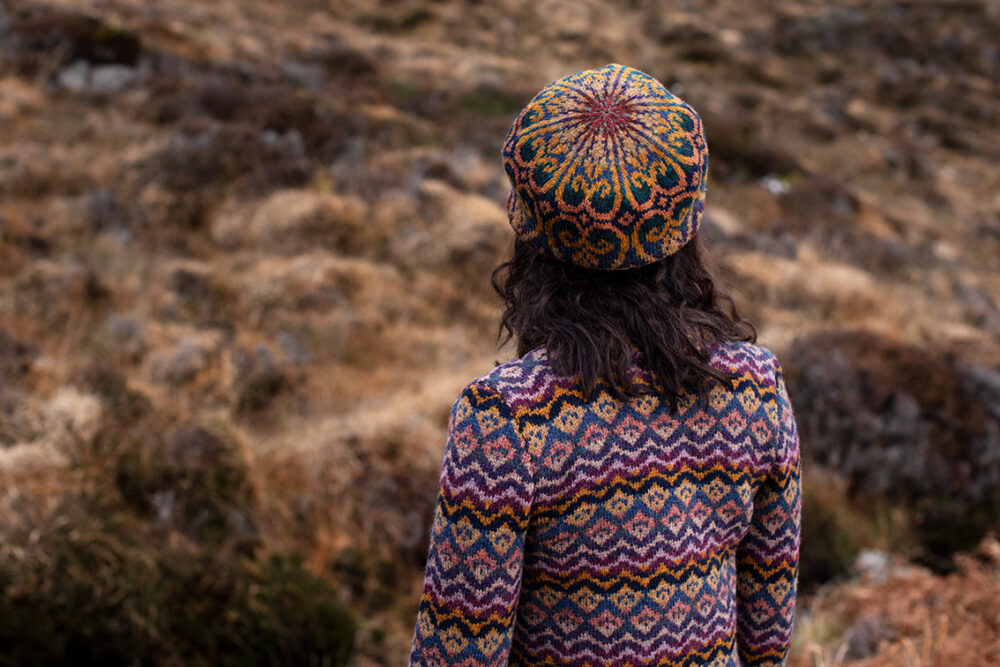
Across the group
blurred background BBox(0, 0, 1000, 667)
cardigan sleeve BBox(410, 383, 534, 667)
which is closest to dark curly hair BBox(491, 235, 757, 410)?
cardigan sleeve BBox(410, 383, 534, 667)

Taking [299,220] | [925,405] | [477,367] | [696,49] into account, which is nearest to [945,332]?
[925,405]

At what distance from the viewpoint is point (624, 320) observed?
4.15 feet

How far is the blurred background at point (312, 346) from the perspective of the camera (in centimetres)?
299

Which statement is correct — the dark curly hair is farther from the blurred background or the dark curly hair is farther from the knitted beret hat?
the blurred background

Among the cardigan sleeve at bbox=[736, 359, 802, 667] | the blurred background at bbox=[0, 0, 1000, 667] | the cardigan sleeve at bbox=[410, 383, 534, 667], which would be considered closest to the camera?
the cardigan sleeve at bbox=[410, 383, 534, 667]

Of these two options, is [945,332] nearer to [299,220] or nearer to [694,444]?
[299,220]

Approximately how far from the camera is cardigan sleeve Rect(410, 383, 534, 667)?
1112mm

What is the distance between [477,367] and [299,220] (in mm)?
2828

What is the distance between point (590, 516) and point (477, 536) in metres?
0.18

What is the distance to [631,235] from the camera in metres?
1.19

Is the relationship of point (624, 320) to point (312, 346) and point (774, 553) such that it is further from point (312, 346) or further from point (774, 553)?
point (312, 346)

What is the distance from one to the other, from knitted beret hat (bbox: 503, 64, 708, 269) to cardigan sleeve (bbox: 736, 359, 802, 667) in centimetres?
39

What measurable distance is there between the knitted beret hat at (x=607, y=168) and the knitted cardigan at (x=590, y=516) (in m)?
0.21

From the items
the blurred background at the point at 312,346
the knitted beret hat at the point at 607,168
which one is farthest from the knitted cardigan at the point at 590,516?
the blurred background at the point at 312,346
